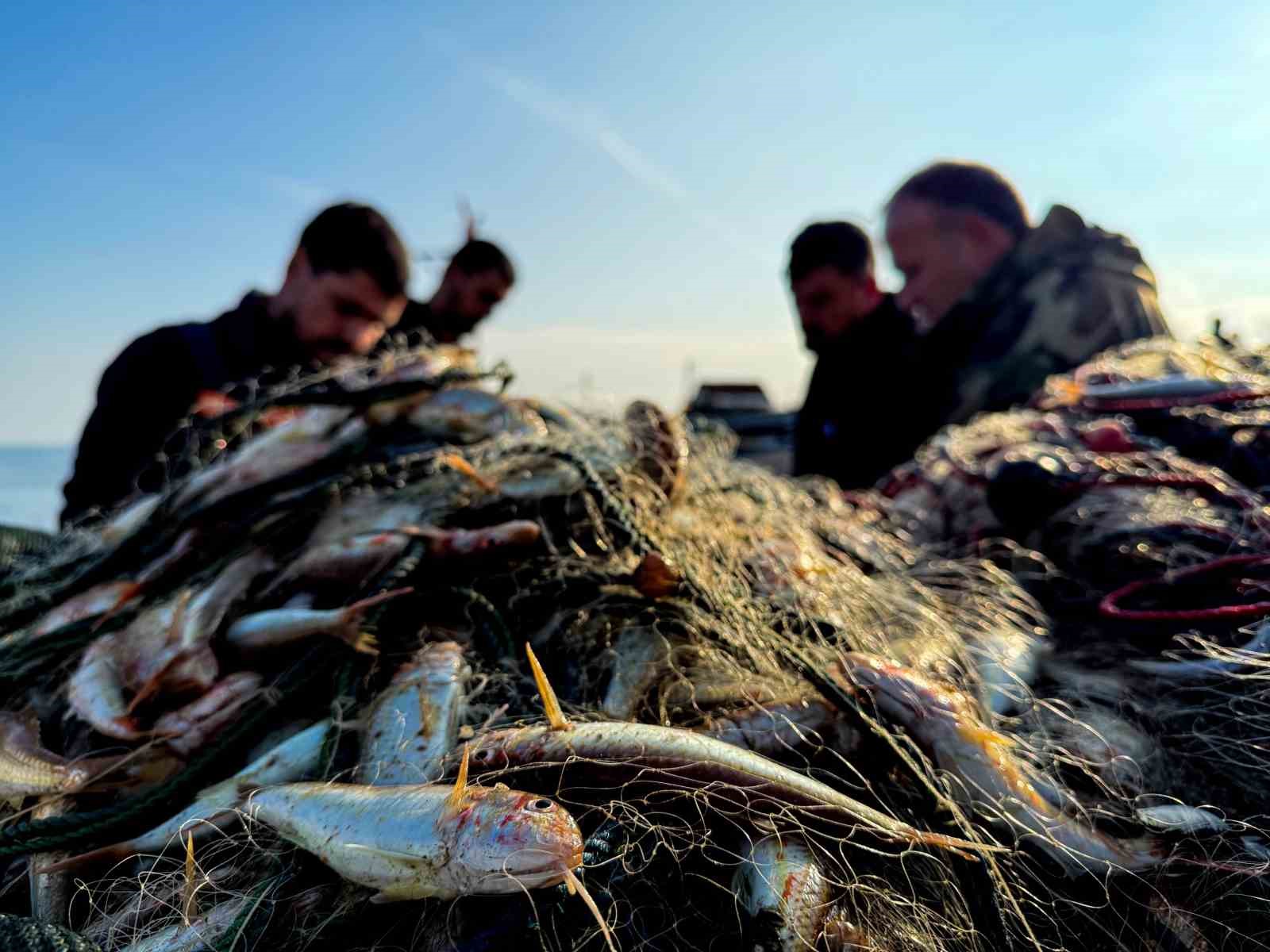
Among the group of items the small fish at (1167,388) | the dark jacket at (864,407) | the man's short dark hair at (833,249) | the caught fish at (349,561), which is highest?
the man's short dark hair at (833,249)

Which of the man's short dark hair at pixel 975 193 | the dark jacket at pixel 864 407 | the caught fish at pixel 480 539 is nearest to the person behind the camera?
the caught fish at pixel 480 539

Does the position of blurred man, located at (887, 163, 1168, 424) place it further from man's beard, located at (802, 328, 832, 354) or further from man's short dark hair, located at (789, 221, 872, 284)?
man's beard, located at (802, 328, 832, 354)

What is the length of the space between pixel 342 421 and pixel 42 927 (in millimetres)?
1441

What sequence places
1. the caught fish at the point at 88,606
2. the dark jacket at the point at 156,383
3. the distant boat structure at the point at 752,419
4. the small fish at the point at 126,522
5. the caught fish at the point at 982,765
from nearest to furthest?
1. the caught fish at the point at 982,765
2. the caught fish at the point at 88,606
3. the small fish at the point at 126,522
4. the dark jacket at the point at 156,383
5. the distant boat structure at the point at 752,419

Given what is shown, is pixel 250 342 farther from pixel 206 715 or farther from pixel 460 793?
pixel 460 793

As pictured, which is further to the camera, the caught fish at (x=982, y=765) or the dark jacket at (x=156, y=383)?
the dark jacket at (x=156, y=383)

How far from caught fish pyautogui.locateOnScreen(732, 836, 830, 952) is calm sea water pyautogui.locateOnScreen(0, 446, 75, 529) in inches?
161

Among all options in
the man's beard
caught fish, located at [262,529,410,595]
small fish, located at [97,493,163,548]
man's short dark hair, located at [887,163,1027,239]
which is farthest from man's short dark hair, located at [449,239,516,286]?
caught fish, located at [262,529,410,595]

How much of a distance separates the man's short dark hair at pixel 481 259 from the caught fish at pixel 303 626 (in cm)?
494

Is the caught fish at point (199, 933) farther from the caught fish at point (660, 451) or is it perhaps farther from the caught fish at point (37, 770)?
the caught fish at point (660, 451)

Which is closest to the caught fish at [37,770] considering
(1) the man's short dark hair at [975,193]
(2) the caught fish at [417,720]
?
(2) the caught fish at [417,720]

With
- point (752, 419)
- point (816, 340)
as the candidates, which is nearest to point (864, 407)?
point (816, 340)

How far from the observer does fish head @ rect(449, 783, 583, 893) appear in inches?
41.7

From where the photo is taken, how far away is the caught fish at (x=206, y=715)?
1.58 m
